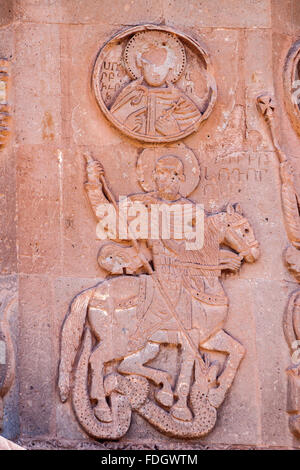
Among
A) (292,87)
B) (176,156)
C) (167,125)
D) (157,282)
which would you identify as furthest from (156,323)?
(292,87)

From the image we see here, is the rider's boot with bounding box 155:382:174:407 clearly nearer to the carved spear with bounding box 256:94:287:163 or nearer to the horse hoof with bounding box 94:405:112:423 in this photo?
the horse hoof with bounding box 94:405:112:423

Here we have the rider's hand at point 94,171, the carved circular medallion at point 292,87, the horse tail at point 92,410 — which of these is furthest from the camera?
the carved circular medallion at point 292,87

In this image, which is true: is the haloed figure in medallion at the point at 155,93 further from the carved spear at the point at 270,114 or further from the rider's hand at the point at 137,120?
the carved spear at the point at 270,114

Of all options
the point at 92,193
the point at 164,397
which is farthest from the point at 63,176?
the point at 164,397

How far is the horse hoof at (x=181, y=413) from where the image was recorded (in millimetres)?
13195

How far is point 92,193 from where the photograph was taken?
1356 cm

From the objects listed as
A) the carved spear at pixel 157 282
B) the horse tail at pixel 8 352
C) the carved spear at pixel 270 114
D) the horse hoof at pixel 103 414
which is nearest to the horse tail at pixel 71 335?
the horse hoof at pixel 103 414

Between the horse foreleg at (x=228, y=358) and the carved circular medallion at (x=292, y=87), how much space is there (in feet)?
6.65

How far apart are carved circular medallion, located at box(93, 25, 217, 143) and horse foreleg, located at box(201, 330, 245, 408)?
180cm

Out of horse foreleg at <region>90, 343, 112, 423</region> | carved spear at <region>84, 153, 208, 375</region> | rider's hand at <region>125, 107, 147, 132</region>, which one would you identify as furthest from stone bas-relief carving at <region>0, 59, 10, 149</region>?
horse foreleg at <region>90, 343, 112, 423</region>

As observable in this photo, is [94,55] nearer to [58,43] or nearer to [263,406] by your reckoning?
[58,43]

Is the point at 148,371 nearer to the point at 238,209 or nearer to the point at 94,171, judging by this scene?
the point at 238,209

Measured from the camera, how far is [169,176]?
13.7 m

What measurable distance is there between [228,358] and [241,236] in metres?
1.07
